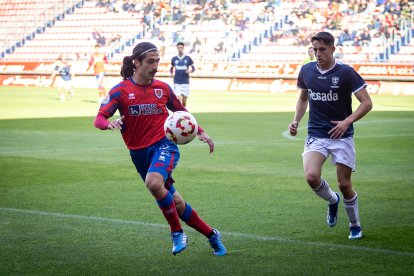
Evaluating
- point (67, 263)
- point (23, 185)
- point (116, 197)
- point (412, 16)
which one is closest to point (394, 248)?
point (67, 263)

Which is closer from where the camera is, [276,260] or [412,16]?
[276,260]

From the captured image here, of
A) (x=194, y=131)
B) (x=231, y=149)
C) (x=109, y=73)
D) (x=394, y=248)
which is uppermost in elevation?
(x=194, y=131)

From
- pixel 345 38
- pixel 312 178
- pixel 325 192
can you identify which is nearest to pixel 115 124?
pixel 312 178

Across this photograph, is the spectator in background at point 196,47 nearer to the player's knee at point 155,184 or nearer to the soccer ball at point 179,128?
the soccer ball at point 179,128

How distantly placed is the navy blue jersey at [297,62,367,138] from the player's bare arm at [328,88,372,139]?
97 mm

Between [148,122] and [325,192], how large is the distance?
7.37ft

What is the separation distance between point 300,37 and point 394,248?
133 feet

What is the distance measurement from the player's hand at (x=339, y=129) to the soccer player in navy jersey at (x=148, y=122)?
1.46m

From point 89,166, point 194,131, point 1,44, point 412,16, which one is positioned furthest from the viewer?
point 1,44

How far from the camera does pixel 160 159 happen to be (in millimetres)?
8078

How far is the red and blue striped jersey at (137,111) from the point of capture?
8297mm

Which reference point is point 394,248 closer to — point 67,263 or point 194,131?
point 194,131

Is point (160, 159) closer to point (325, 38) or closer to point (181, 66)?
point (325, 38)

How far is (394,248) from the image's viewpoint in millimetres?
8312
